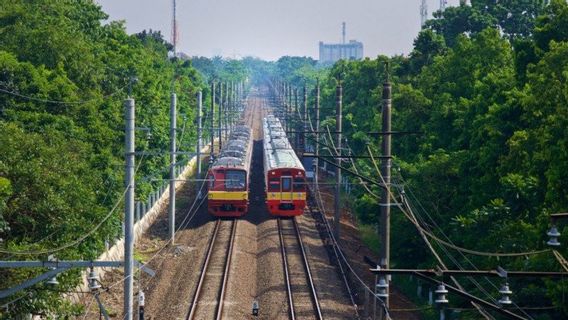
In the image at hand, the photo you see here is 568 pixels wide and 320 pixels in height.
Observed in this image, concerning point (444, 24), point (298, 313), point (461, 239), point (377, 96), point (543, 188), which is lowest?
point (298, 313)

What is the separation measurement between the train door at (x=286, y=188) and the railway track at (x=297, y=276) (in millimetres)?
1495

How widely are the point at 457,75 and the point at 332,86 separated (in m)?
45.0

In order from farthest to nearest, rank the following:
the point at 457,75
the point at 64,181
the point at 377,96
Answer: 1. the point at 377,96
2. the point at 457,75
3. the point at 64,181

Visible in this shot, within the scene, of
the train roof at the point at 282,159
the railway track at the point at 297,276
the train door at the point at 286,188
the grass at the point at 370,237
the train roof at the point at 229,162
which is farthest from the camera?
the train roof at the point at 282,159

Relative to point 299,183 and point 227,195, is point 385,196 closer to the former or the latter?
point 299,183

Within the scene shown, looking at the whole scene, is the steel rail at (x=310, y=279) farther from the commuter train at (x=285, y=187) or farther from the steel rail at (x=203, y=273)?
the steel rail at (x=203, y=273)

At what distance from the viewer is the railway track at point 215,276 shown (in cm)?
2808

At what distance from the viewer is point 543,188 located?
24.4 metres

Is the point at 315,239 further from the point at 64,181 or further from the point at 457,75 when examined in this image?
the point at 64,181

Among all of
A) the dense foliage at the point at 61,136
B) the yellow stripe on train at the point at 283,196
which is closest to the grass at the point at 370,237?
the yellow stripe on train at the point at 283,196

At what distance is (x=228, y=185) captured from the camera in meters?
43.3

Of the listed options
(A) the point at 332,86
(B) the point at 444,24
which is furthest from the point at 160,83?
(A) the point at 332,86

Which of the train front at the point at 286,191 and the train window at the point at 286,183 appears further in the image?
the train window at the point at 286,183

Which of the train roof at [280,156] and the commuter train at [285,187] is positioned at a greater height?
the train roof at [280,156]
